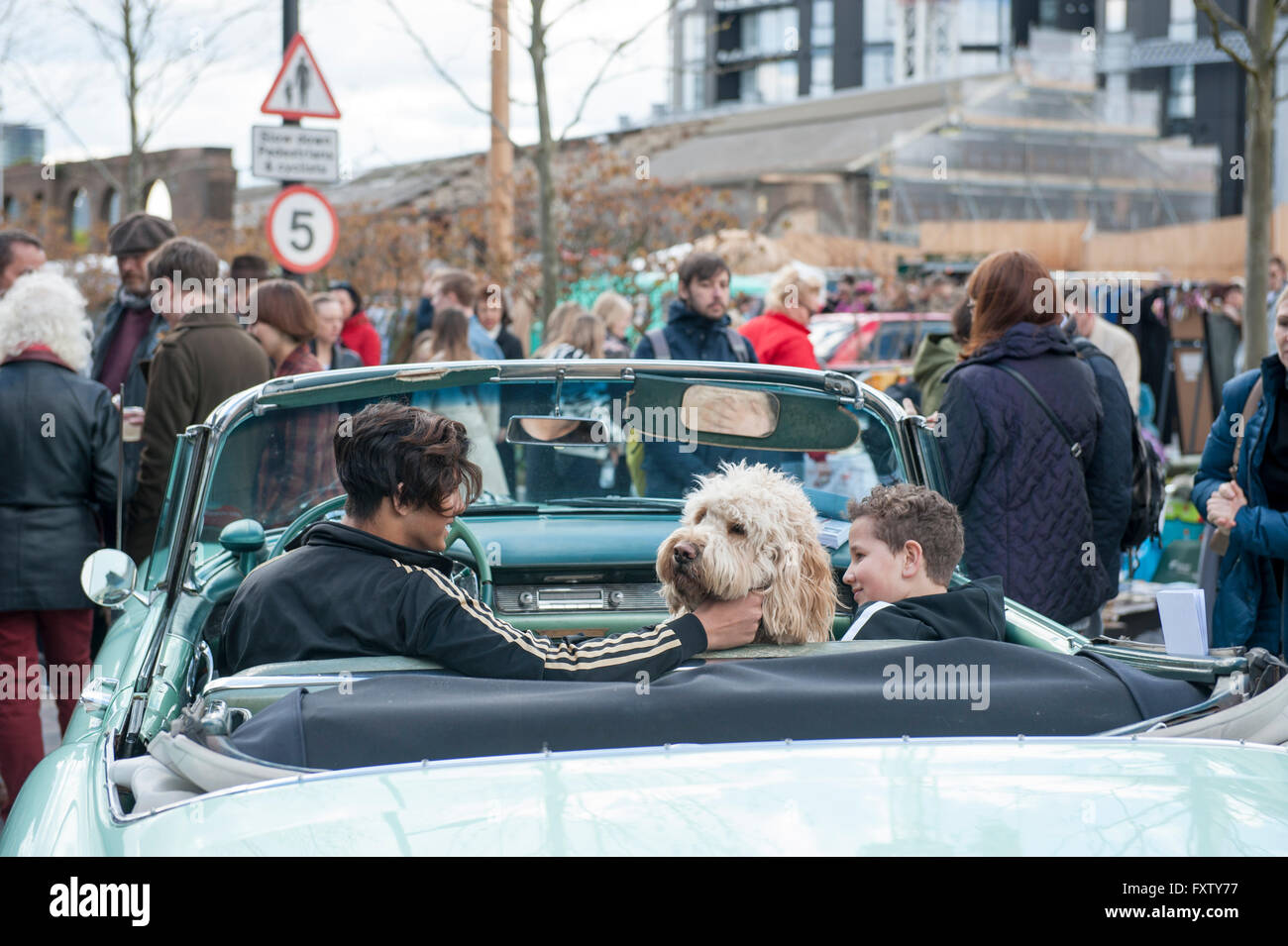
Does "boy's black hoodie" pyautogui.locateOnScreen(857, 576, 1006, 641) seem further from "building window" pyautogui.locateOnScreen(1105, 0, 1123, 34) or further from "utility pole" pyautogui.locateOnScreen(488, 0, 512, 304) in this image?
"building window" pyautogui.locateOnScreen(1105, 0, 1123, 34)

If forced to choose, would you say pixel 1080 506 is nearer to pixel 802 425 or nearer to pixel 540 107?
pixel 802 425

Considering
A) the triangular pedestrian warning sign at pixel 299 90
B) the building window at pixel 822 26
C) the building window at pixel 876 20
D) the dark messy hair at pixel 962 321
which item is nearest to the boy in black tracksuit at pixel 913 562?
the dark messy hair at pixel 962 321

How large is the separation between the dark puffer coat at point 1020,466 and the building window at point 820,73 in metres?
62.0

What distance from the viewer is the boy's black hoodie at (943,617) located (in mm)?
Answer: 2996

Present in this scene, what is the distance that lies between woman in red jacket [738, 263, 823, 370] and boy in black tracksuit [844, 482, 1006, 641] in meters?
3.74

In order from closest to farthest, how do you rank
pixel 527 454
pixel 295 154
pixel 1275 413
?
pixel 527 454 < pixel 1275 413 < pixel 295 154

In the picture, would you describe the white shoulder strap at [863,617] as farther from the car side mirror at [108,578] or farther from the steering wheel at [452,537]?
the car side mirror at [108,578]

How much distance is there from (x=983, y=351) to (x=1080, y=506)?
64 cm

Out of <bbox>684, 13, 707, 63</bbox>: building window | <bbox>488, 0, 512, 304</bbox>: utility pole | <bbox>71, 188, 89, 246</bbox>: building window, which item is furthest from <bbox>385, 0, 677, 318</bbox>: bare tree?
<bbox>684, 13, 707, 63</bbox>: building window

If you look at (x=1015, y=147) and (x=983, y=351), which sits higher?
(x=1015, y=147)

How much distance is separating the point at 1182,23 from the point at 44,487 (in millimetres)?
53072

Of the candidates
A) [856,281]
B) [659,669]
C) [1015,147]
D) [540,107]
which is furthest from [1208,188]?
[659,669]

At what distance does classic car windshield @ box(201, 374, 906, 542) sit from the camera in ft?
12.3
